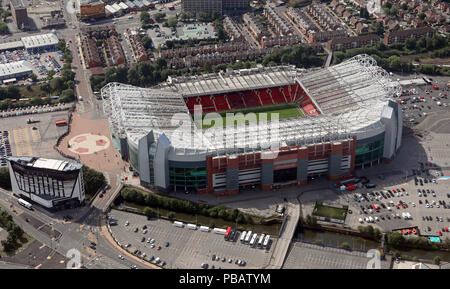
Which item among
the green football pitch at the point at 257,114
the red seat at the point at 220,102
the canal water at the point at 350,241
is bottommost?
the canal water at the point at 350,241

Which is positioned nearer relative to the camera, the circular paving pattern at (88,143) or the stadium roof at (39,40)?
the circular paving pattern at (88,143)

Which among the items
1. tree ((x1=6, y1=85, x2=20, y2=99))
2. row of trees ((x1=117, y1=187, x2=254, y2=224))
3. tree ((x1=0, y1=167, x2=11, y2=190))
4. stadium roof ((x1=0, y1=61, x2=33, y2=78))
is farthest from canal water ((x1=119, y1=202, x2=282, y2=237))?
stadium roof ((x1=0, y1=61, x2=33, y2=78))

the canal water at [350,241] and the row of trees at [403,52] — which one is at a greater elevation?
the row of trees at [403,52]

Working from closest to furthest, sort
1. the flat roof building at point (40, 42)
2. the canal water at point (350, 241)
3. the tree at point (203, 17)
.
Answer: the canal water at point (350, 241) < the flat roof building at point (40, 42) < the tree at point (203, 17)

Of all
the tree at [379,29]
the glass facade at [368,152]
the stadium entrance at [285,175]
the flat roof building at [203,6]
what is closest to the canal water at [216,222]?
the stadium entrance at [285,175]

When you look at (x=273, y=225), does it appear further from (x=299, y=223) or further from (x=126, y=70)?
(x=126, y=70)

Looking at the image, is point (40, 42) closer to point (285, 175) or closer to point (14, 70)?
point (14, 70)

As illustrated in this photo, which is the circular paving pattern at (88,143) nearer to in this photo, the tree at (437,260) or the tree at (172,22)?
the tree at (172,22)

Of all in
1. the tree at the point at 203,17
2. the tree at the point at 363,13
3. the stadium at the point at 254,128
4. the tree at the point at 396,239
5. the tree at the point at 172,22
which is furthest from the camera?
the tree at the point at 203,17
